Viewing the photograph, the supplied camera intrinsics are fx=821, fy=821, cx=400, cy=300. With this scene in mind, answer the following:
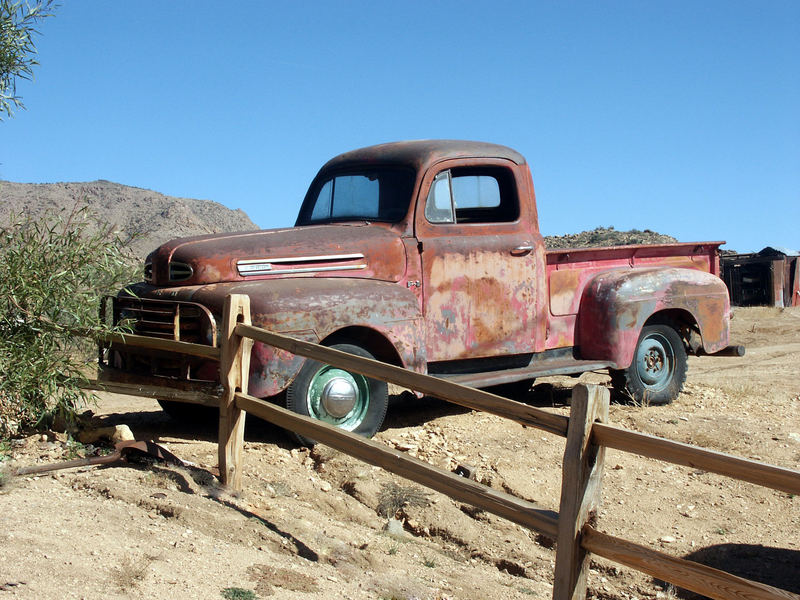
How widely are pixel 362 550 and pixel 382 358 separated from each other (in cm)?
196

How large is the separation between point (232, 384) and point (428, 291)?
195 centimetres

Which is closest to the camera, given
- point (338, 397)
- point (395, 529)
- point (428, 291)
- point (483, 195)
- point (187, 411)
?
point (395, 529)

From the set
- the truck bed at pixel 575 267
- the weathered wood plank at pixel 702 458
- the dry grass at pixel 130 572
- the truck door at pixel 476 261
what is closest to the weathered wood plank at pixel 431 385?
the weathered wood plank at pixel 702 458

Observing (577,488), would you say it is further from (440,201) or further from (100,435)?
(440,201)

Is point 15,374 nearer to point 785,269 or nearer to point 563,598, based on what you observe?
point 563,598

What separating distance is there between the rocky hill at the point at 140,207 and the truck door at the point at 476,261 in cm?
1583

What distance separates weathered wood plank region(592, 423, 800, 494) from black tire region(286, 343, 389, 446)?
272cm

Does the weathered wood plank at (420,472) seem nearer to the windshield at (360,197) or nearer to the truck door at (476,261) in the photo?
the truck door at (476,261)

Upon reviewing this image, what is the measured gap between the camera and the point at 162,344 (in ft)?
16.7

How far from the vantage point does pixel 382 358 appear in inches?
232

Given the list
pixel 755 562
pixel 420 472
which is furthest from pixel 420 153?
pixel 755 562

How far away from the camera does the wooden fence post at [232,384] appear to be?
4691 mm

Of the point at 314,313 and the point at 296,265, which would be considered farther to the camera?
the point at 296,265

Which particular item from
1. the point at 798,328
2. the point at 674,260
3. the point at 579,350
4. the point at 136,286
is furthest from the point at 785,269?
Answer: the point at 136,286
